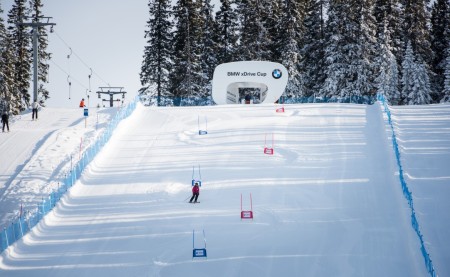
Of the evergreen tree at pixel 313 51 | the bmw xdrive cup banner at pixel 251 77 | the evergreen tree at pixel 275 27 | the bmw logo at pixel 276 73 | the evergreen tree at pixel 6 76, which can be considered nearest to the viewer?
the bmw xdrive cup banner at pixel 251 77

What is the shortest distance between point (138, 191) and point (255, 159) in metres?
6.76

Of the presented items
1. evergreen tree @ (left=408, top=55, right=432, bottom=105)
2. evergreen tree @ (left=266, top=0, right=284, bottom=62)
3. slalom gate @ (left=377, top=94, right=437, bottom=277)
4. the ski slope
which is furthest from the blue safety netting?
slalom gate @ (left=377, top=94, right=437, bottom=277)

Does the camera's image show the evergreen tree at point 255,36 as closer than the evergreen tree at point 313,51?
Yes

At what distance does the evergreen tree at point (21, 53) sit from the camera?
178ft

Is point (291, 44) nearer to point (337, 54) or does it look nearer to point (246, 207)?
point (337, 54)

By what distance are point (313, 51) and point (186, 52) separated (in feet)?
47.8

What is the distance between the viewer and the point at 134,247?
17.0m

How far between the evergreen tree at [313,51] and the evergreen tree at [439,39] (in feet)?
43.8

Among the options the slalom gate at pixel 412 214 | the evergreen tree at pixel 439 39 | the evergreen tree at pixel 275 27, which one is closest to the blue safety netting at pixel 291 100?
the evergreen tree at pixel 275 27

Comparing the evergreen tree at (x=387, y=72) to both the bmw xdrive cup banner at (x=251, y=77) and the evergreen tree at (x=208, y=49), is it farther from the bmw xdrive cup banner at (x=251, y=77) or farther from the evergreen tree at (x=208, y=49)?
the evergreen tree at (x=208, y=49)

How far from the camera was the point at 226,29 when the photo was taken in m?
57.9

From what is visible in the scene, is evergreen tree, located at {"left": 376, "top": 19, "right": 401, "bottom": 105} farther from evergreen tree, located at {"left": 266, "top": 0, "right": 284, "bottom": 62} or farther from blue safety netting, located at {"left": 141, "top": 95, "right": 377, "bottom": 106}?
evergreen tree, located at {"left": 266, "top": 0, "right": 284, "bottom": 62}

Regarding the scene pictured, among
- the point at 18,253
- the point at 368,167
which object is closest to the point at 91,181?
the point at 18,253

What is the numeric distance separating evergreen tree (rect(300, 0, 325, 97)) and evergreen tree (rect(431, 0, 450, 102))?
13353 mm
